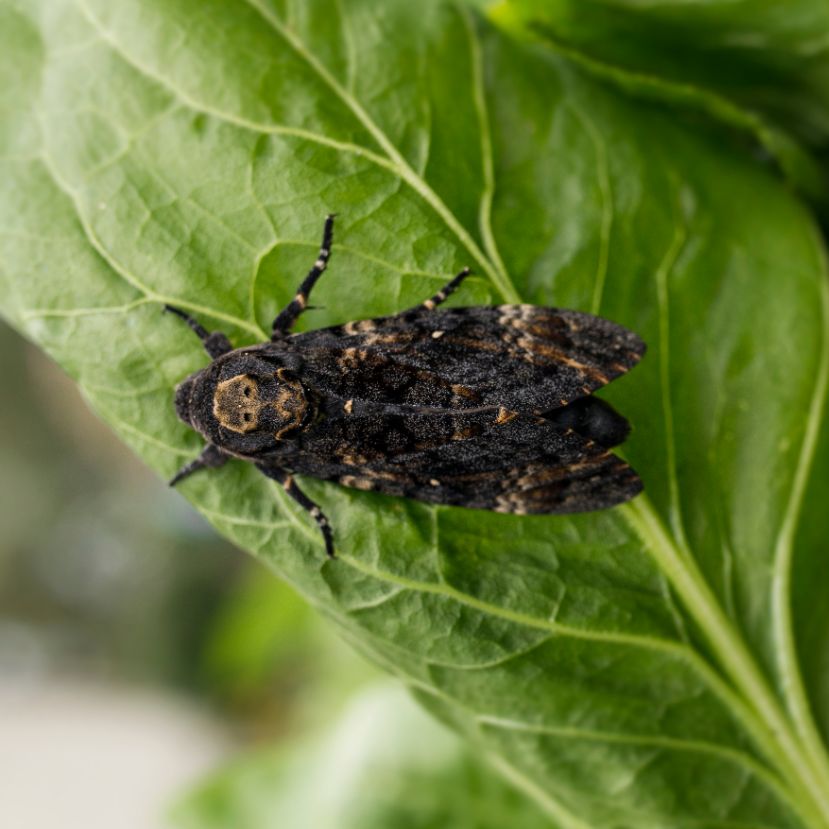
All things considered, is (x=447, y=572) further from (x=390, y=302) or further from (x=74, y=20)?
(x=74, y=20)

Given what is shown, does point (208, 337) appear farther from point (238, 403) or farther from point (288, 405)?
point (288, 405)

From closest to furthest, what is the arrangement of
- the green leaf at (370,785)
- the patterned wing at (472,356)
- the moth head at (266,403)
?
the patterned wing at (472,356) < the moth head at (266,403) < the green leaf at (370,785)

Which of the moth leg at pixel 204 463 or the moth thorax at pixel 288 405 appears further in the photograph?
the moth thorax at pixel 288 405

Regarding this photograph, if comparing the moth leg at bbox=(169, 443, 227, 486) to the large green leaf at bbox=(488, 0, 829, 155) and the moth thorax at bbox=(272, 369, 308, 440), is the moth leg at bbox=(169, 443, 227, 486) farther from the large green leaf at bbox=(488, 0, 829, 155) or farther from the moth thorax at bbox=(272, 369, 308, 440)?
the large green leaf at bbox=(488, 0, 829, 155)

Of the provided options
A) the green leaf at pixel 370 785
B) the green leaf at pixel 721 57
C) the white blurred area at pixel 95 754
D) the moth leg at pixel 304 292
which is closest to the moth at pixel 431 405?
the moth leg at pixel 304 292

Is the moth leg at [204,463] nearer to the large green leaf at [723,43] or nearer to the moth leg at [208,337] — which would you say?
the moth leg at [208,337]

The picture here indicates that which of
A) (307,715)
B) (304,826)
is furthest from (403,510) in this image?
(307,715)
